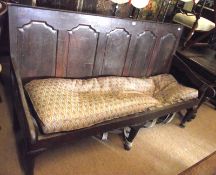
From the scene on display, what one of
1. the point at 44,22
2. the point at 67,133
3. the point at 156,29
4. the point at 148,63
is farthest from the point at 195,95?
the point at 44,22

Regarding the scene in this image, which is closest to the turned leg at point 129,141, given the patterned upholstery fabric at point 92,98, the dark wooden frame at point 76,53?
the dark wooden frame at point 76,53

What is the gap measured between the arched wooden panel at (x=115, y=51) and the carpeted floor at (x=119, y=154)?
69 centimetres

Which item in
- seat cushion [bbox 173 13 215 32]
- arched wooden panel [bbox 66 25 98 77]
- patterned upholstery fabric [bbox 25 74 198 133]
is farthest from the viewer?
seat cushion [bbox 173 13 215 32]

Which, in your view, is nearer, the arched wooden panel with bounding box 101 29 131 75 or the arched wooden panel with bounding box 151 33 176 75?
the arched wooden panel with bounding box 101 29 131 75

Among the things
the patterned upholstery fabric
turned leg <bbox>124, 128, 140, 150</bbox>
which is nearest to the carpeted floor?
turned leg <bbox>124, 128, 140, 150</bbox>

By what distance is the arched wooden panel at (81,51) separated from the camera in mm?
1959

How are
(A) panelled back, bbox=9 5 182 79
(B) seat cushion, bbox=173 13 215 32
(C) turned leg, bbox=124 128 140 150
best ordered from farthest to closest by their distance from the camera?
(B) seat cushion, bbox=173 13 215 32 < (C) turned leg, bbox=124 128 140 150 < (A) panelled back, bbox=9 5 182 79

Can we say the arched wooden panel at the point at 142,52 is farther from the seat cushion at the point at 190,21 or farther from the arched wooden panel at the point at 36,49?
the seat cushion at the point at 190,21

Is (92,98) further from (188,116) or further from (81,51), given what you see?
(188,116)

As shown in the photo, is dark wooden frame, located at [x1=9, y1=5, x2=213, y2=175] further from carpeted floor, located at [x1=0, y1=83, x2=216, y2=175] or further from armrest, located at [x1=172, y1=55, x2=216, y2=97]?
carpeted floor, located at [x1=0, y1=83, x2=216, y2=175]

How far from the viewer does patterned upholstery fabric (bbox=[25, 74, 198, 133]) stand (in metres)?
1.58

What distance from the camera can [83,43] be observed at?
2.02m

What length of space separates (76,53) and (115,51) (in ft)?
1.37

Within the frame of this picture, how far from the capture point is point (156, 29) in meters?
2.40
